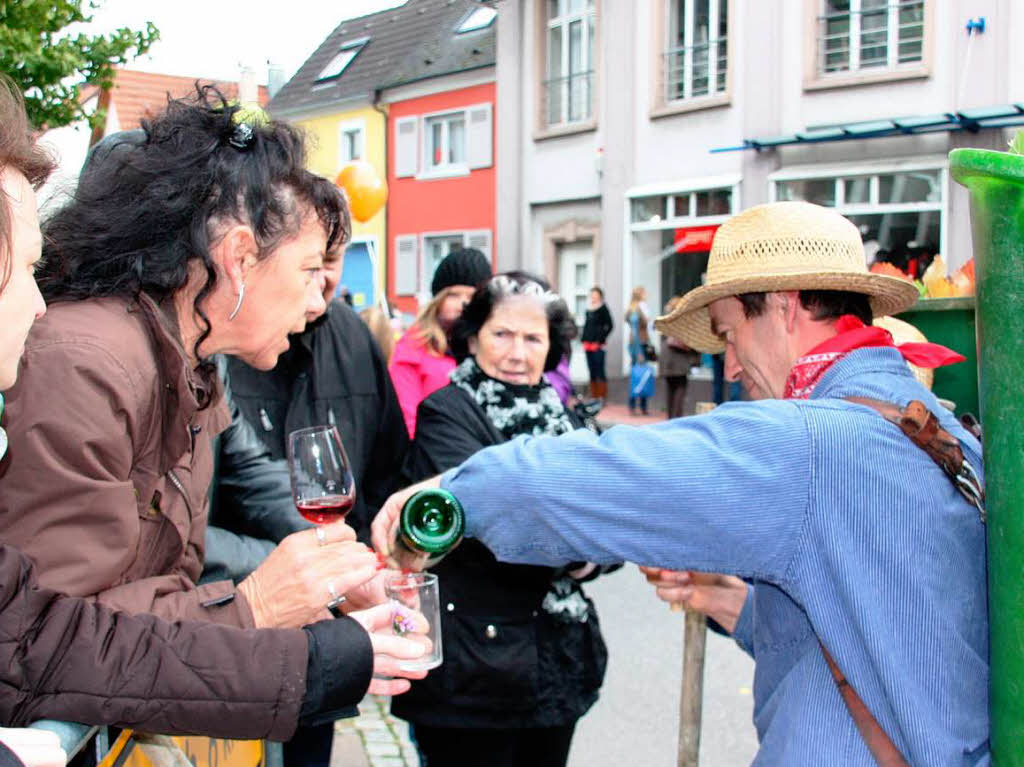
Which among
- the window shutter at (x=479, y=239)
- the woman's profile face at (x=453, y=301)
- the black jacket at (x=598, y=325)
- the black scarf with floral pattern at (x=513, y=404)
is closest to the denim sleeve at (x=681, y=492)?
the black scarf with floral pattern at (x=513, y=404)

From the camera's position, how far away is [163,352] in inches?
69.3

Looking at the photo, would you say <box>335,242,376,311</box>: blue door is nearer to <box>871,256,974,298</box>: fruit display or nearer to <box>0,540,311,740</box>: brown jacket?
<box>871,256,974,298</box>: fruit display

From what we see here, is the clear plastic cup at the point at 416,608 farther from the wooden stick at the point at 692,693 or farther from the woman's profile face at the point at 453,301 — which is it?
the woman's profile face at the point at 453,301

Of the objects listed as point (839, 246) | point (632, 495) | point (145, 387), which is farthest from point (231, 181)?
point (839, 246)

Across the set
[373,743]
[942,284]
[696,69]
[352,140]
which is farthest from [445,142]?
[373,743]

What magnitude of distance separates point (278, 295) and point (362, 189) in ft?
16.0

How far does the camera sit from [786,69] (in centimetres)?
1562

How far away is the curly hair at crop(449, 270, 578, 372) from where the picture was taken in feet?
11.8

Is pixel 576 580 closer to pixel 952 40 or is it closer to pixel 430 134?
pixel 952 40

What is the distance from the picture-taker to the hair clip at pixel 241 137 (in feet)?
6.79

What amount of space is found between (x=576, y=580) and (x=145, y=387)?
1736mm

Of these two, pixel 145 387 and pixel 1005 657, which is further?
pixel 145 387

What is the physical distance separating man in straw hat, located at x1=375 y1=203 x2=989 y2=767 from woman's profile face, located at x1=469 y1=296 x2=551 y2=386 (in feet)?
5.47

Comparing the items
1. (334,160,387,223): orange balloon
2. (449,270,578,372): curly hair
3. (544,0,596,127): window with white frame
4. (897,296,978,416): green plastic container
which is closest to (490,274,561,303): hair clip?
(449,270,578,372): curly hair
